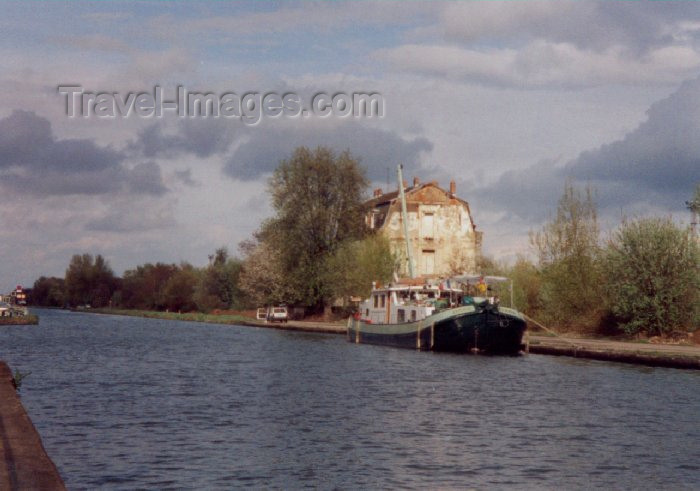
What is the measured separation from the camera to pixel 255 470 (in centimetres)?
1970

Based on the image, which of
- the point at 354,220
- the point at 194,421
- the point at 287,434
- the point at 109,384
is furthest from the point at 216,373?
the point at 354,220

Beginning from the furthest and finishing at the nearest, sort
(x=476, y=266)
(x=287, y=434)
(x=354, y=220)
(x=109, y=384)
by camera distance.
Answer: (x=354, y=220) → (x=476, y=266) → (x=109, y=384) → (x=287, y=434)

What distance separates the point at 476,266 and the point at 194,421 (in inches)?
2196

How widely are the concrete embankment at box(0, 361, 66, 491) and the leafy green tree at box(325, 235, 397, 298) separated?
61382mm

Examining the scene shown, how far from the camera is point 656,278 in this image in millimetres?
50656

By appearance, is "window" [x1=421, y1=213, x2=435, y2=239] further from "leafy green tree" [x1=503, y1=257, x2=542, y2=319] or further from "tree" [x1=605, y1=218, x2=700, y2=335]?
"tree" [x1=605, y1=218, x2=700, y2=335]

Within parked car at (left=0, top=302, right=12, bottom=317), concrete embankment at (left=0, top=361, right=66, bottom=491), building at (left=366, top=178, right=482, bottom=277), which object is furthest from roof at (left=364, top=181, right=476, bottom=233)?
concrete embankment at (left=0, top=361, right=66, bottom=491)

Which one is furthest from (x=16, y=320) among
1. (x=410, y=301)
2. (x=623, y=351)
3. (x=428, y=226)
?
(x=623, y=351)

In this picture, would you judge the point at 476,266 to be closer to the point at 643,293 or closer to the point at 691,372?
the point at 643,293

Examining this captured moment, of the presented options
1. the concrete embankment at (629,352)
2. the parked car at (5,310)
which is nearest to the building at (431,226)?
the concrete embankment at (629,352)

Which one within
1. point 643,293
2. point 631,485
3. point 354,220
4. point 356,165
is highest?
point 356,165

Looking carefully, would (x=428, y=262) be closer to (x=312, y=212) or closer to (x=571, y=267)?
(x=312, y=212)

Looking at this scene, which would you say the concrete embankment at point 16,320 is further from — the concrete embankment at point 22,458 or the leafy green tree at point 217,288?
the concrete embankment at point 22,458

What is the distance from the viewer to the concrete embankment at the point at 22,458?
14.3m
